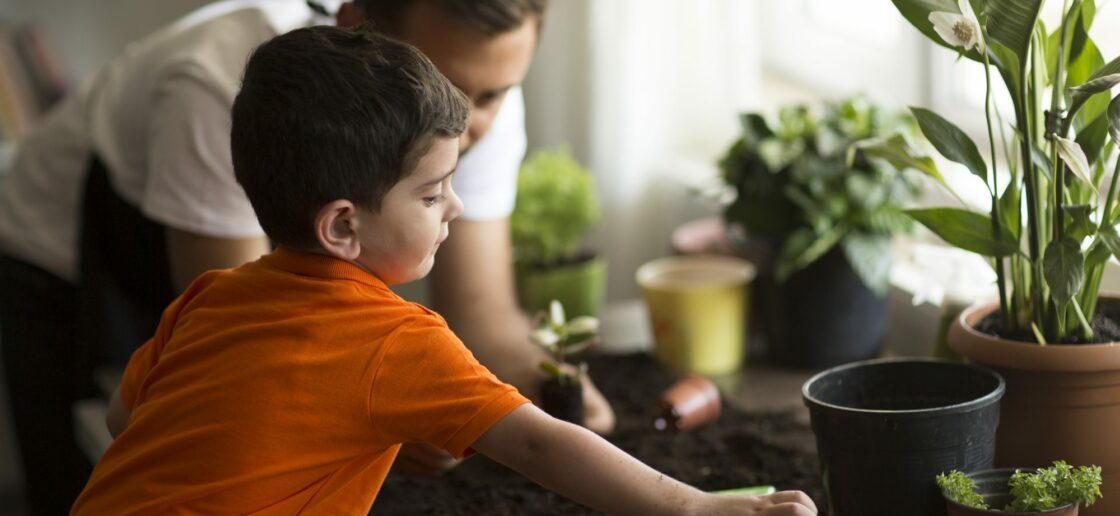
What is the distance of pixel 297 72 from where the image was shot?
1.03m

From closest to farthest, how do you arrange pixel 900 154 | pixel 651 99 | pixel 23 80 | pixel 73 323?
1. pixel 900 154
2. pixel 73 323
3. pixel 651 99
4. pixel 23 80

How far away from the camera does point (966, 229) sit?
1.17m

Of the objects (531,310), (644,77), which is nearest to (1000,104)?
(644,77)

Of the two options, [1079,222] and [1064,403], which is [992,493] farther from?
[1079,222]

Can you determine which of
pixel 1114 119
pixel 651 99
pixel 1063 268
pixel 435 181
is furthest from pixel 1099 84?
pixel 651 99

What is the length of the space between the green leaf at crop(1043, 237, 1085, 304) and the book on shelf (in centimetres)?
263

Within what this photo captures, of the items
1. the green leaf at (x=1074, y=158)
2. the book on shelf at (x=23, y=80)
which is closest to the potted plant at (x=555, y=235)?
the green leaf at (x=1074, y=158)

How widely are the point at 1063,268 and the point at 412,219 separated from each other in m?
0.55

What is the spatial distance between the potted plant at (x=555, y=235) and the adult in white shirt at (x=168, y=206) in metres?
0.36

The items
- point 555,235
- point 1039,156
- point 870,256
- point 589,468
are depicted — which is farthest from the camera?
point 555,235

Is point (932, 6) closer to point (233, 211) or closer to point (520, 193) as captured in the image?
Answer: point (233, 211)

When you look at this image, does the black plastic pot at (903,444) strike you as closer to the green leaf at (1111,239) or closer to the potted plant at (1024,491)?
the potted plant at (1024,491)

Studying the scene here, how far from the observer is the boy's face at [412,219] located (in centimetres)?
104

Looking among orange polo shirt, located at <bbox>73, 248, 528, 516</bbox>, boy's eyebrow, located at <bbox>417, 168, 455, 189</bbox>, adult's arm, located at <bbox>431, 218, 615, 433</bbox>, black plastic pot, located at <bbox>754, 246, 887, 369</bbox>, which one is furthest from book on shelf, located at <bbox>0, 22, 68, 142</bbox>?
boy's eyebrow, located at <bbox>417, 168, 455, 189</bbox>
